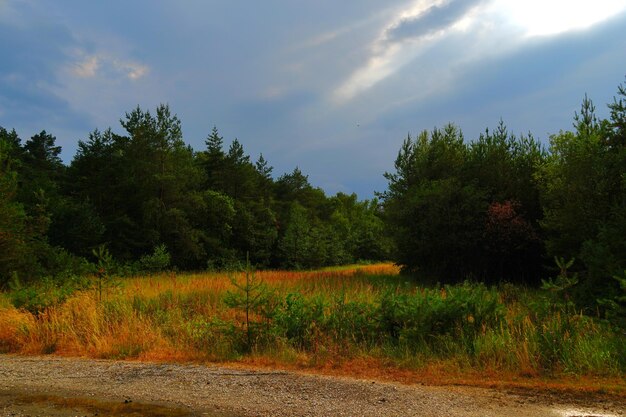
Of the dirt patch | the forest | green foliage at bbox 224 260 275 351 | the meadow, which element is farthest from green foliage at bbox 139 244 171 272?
the dirt patch

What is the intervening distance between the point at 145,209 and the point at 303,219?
18.9 m

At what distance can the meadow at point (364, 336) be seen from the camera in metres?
6.80

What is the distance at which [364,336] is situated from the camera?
845cm

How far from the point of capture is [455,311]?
8086 millimetres

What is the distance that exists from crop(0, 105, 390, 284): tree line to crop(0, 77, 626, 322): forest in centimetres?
11

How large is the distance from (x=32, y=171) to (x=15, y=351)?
104ft

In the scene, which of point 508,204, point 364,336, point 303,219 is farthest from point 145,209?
point 364,336

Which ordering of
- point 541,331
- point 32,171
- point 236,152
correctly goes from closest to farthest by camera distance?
point 541,331 → point 32,171 → point 236,152

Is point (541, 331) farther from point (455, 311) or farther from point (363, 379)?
point (363, 379)

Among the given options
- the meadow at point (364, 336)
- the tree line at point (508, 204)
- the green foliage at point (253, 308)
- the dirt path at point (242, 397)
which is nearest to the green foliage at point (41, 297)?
the meadow at point (364, 336)

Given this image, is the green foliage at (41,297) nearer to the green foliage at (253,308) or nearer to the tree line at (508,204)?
the green foliage at (253,308)

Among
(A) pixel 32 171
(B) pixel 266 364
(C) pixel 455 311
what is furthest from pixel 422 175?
(A) pixel 32 171

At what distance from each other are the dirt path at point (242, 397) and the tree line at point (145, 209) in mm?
13612

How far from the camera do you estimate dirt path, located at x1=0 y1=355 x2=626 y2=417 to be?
4.91 meters
